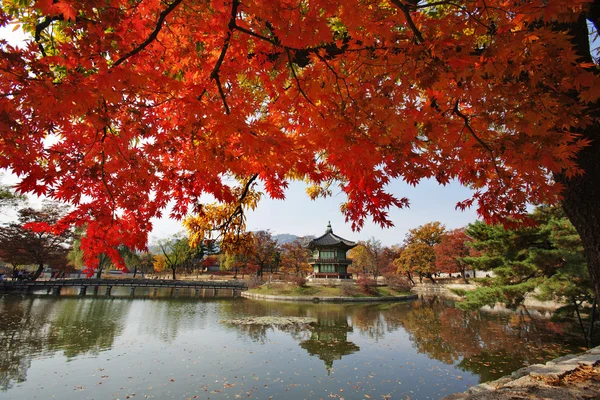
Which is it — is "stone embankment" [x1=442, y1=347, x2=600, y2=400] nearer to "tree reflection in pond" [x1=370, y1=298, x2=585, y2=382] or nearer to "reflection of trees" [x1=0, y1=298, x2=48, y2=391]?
"tree reflection in pond" [x1=370, y1=298, x2=585, y2=382]

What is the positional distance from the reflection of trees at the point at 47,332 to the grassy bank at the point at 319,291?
1271 centimetres

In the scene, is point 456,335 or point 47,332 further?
point 456,335

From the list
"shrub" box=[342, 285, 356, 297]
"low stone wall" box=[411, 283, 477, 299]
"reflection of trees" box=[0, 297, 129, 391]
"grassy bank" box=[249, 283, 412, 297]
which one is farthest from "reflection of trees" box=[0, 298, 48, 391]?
"low stone wall" box=[411, 283, 477, 299]

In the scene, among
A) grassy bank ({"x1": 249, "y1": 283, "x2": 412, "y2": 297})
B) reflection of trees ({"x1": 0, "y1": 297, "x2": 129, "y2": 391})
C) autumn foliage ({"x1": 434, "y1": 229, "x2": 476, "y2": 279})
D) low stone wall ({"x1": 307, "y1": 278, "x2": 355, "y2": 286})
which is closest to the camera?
reflection of trees ({"x1": 0, "y1": 297, "x2": 129, "y2": 391})

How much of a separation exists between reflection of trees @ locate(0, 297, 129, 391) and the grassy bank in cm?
1271

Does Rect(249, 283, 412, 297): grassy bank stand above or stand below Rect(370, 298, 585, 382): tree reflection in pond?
above

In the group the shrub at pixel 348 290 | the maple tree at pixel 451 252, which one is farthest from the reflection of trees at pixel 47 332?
the maple tree at pixel 451 252

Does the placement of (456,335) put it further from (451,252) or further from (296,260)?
(296,260)

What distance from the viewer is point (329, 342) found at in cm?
1160

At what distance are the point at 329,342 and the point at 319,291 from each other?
641 inches

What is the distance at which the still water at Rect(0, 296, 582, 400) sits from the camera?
277 inches

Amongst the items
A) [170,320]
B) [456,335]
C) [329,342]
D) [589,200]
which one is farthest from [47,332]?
[456,335]

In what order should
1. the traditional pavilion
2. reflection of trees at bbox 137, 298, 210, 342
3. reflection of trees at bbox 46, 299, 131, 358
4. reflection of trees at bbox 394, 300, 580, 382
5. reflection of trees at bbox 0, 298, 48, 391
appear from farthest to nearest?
the traditional pavilion < reflection of trees at bbox 137, 298, 210, 342 < reflection of trees at bbox 46, 299, 131, 358 < reflection of trees at bbox 394, 300, 580, 382 < reflection of trees at bbox 0, 298, 48, 391

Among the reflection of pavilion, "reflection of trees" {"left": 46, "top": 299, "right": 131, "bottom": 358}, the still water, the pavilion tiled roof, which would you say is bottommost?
the reflection of pavilion
